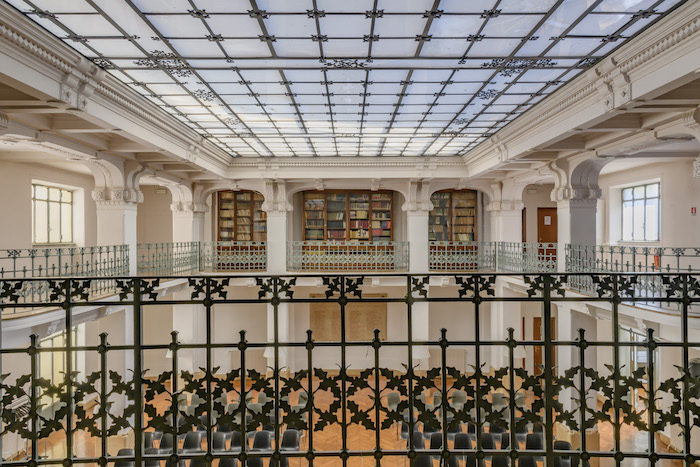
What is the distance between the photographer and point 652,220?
35.1ft

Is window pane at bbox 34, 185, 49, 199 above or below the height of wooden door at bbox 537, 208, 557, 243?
above

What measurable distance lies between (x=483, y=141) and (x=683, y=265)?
15.6 feet

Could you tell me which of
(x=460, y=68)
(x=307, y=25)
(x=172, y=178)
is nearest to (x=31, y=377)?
(x=307, y=25)

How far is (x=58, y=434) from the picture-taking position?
9758 mm

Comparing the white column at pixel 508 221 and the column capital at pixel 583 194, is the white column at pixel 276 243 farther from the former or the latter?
the column capital at pixel 583 194

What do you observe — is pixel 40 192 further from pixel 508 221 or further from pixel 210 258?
pixel 508 221

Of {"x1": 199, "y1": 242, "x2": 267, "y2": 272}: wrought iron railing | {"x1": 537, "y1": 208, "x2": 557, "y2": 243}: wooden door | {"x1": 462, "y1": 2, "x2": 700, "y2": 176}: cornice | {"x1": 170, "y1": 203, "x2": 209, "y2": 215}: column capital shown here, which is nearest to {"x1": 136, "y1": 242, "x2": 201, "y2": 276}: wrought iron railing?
{"x1": 199, "y1": 242, "x2": 267, "y2": 272}: wrought iron railing

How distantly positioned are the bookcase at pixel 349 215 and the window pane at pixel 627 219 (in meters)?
6.18

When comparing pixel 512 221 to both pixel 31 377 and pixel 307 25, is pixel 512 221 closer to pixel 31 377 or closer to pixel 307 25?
pixel 307 25

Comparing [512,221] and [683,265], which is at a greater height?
[512,221]

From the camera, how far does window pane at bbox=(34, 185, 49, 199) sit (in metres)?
9.95

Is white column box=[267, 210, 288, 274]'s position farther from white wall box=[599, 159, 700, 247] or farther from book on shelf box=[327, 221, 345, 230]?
white wall box=[599, 159, 700, 247]

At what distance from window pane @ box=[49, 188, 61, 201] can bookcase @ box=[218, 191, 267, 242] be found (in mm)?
4271

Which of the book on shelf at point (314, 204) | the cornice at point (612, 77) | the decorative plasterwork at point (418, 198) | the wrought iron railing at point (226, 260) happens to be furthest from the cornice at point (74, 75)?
the book on shelf at point (314, 204)
